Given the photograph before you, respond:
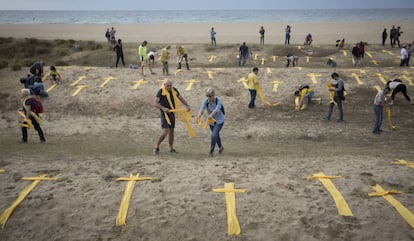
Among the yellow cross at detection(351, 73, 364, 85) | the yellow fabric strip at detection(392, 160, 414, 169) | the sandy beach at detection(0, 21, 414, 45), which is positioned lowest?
the yellow fabric strip at detection(392, 160, 414, 169)

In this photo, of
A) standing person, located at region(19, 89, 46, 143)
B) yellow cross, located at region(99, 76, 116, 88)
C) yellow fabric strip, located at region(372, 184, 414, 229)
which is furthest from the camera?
yellow cross, located at region(99, 76, 116, 88)

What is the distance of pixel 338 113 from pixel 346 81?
10.6 ft

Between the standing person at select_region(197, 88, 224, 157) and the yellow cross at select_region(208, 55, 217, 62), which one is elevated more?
the yellow cross at select_region(208, 55, 217, 62)

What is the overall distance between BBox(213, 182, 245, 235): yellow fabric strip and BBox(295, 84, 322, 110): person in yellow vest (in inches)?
291

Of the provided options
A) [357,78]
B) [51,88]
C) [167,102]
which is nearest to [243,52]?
[357,78]

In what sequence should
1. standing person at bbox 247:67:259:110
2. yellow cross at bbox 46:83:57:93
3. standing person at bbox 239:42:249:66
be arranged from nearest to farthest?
1. standing person at bbox 247:67:259:110
2. yellow cross at bbox 46:83:57:93
3. standing person at bbox 239:42:249:66

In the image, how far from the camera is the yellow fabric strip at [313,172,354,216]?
5719 millimetres

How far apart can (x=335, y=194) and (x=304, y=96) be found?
7342 mm

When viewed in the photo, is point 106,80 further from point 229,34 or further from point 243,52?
point 229,34

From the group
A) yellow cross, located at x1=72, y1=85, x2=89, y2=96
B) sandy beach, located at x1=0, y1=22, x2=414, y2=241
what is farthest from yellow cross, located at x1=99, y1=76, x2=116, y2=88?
yellow cross, located at x1=72, y1=85, x2=89, y2=96

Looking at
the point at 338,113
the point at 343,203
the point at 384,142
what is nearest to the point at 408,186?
the point at 343,203

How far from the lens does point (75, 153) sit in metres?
9.17

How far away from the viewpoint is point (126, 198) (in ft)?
20.4

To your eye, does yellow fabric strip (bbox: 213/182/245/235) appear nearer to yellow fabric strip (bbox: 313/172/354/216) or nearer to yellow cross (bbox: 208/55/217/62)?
yellow fabric strip (bbox: 313/172/354/216)
